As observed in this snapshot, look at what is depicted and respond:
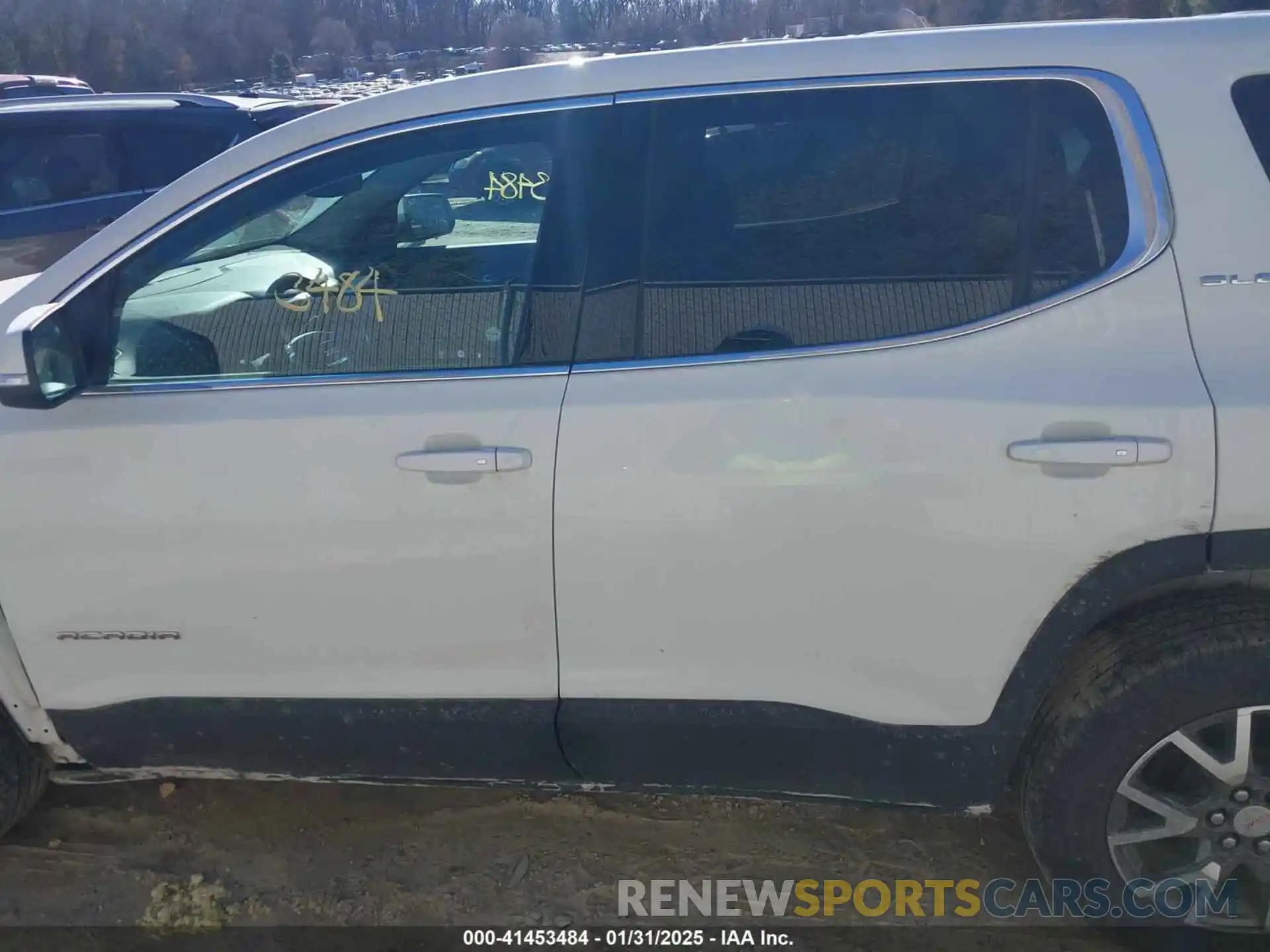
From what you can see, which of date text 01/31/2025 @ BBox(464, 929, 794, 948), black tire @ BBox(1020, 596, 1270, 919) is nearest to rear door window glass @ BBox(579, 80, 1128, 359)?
black tire @ BBox(1020, 596, 1270, 919)

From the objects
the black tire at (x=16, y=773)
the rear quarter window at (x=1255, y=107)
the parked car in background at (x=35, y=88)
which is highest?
the parked car in background at (x=35, y=88)

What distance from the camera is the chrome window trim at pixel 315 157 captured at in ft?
7.15

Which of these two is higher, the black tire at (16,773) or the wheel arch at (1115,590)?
the wheel arch at (1115,590)

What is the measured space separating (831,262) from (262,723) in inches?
65.6

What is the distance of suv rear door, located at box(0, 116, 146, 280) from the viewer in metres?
6.07

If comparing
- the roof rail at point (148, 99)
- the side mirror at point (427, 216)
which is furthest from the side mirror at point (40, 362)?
the roof rail at point (148, 99)

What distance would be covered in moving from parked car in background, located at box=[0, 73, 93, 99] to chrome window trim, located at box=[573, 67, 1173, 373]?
8750mm

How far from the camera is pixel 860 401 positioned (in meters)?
2.03

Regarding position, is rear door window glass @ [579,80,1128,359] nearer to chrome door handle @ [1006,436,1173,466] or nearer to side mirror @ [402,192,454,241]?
chrome door handle @ [1006,436,1173,466]

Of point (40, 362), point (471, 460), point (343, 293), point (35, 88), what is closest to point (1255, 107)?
point (471, 460)

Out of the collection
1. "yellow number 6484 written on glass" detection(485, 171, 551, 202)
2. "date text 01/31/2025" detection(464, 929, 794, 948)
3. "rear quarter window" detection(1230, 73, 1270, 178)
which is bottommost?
"date text 01/31/2025" detection(464, 929, 794, 948)

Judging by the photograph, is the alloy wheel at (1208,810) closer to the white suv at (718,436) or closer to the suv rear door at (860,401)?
the white suv at (718,436)

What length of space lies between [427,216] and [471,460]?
2.06 feet

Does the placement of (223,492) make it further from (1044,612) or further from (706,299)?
(1044,612)
